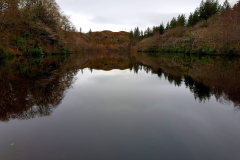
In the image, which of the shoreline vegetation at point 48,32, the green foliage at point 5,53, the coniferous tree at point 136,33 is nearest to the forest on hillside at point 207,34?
the shoreline vegetation at point 48,32

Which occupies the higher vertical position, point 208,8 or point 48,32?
point 208,8

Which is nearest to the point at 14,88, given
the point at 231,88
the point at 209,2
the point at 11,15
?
the point at 231,88

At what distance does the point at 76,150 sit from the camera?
110 inches

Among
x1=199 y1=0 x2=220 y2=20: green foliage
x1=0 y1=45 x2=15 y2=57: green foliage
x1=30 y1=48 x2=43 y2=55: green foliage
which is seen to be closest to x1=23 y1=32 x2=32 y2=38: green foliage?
x1=30 y1=48 x2=43 y2=55: green foliage

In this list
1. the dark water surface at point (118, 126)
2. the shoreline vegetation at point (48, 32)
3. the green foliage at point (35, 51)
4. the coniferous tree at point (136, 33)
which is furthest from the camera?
the coniferous tree at point (136, 33)

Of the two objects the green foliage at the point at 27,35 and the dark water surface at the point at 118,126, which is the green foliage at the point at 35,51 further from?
the dark water surface at the point at 118,126

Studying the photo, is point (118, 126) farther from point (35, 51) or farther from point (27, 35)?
point (27, 35)

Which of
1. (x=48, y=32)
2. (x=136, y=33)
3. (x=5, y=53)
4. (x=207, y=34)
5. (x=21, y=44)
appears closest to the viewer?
(x=5, y=53)

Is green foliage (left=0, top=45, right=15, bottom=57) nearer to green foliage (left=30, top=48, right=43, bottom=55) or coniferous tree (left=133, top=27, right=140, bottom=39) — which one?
green foliage (left=30, top=48, right=43, bottom=55)

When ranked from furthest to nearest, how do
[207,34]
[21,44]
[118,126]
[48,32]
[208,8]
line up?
[208,8], [207,34], [48,32], [21,44], [118,126]

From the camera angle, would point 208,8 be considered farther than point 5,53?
Yes

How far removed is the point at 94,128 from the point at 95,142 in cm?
60

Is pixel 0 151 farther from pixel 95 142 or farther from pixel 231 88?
pixel 231 88

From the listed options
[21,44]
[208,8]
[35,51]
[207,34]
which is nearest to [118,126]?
[21,44]
